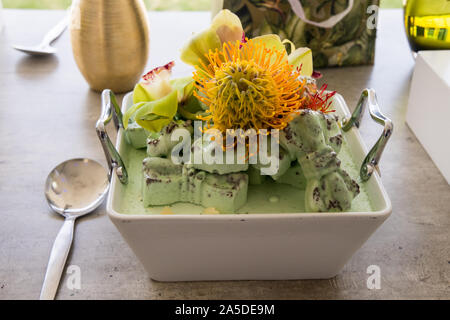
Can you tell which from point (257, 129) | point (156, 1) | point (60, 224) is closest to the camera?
point (257, 129)

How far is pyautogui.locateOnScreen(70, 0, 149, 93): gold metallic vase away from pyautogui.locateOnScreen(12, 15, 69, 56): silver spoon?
0.40ft

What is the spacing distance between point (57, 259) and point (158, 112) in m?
0.14

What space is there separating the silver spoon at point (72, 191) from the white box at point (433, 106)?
0.32m

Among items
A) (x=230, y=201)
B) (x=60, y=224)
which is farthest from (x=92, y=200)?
(x=230, y=201)

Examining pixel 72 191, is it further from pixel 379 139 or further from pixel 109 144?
pixel 379 139

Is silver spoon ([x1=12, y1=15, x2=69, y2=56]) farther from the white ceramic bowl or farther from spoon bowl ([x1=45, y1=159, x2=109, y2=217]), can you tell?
the white ceramic bowl

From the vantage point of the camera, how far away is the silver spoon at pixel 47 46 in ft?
2.19

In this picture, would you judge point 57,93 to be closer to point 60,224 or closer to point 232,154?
point 60,224

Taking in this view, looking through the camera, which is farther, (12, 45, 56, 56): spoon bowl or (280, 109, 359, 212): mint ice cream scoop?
(12, 45, 56, 56): spoon bowl

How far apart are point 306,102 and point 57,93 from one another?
37 cm

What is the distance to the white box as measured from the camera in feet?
1.56

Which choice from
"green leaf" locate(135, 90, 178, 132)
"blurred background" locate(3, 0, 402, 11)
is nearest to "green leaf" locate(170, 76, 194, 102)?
"green leaf" locate(135, 90, 178, 132)

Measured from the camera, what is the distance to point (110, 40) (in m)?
A: 0.55
